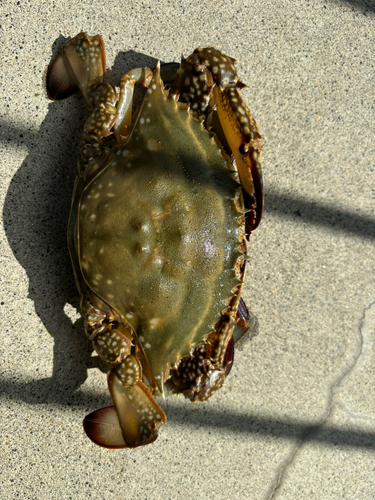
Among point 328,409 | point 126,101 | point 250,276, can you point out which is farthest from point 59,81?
point 328,409

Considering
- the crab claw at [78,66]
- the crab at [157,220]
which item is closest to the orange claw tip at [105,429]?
the crab at [157,220]

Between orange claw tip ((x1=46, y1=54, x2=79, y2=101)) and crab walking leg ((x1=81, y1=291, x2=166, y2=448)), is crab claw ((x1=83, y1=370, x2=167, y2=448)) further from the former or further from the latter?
orange claw tip ((x1=46, y1=54, x2=79, y2=101))

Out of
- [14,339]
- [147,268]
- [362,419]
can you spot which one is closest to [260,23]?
[147,268]

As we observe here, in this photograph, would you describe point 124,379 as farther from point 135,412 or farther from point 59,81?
point 59,81

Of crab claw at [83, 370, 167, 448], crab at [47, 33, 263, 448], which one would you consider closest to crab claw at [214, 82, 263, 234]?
crab at [47, 33, 263, 448]

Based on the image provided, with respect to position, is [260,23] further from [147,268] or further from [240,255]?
[147,268]

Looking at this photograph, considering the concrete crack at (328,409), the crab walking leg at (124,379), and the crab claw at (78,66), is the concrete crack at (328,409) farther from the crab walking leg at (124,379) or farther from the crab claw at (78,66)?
the crab claw at (78,66)
